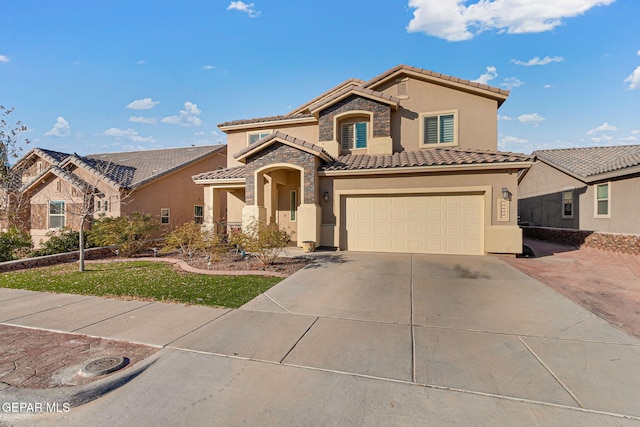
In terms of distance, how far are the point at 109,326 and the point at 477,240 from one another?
37.3 feet

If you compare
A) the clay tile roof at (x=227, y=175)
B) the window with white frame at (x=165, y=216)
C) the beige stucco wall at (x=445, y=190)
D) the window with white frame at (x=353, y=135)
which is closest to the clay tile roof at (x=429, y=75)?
the window with white frame at (x=353, y=135)

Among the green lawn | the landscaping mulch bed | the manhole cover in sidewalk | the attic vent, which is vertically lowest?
the manhole cover in sidewalk

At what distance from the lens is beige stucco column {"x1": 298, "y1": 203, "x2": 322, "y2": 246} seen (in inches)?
449

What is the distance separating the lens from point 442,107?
13.1m

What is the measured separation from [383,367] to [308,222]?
27.2ft

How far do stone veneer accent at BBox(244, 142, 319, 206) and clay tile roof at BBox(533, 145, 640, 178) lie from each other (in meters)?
12.7

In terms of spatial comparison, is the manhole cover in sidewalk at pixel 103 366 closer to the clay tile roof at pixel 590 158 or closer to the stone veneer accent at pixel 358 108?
the stone veneer accent at pixel 358 108

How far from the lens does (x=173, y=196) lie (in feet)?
58.7

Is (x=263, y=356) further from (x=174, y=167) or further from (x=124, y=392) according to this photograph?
(x=174, y=167)

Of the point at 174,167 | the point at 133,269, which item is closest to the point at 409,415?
the point at 133,269

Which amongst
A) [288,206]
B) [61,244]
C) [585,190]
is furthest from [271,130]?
[585,190]

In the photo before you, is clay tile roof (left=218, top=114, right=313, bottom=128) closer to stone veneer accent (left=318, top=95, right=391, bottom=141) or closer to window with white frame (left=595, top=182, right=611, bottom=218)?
stone veneer accent (left=318, top=95, right=391, bottom=141)

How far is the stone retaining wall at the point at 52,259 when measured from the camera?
30.8ft

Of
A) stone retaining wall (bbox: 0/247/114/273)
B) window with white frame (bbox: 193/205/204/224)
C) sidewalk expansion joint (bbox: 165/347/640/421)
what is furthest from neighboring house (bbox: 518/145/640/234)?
stone retaining wall (bbox: 0/247/114/273)
